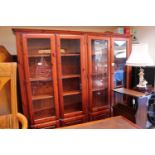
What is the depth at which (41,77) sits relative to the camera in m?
1.74

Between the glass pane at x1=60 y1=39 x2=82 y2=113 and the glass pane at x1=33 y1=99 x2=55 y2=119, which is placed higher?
the glass pane at x1=60 y1=39 x2=82 y2=113

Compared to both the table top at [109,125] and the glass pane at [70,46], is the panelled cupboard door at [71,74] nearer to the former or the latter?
the glass pane at [70,46]

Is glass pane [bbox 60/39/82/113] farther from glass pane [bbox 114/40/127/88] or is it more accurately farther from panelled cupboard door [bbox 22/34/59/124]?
glass pane [bbox 114/40/127/88]

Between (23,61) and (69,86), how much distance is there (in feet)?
2.30

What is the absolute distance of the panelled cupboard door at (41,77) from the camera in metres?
1.61

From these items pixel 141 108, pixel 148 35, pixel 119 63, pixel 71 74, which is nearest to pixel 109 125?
pixel 141 108

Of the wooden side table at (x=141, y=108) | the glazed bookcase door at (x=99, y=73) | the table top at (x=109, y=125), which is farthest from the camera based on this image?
the glazed bookcase door at (x=99, y=73)

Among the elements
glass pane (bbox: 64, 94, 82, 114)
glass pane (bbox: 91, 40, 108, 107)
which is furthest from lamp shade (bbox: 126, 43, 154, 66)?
glass pane (bbox: 64, 94, 82, 114)

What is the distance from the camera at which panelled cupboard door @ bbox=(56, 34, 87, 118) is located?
176 cm

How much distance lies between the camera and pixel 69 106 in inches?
78.9

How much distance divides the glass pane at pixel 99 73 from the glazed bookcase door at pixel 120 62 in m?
0.13

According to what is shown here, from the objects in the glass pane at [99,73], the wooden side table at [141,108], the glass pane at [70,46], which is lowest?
the wooden side table at [141,108]

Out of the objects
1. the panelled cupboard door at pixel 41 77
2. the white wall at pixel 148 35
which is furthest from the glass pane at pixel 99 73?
the white wall at pixel 148 35

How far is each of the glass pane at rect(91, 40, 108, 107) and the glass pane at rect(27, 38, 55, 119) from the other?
611mm
